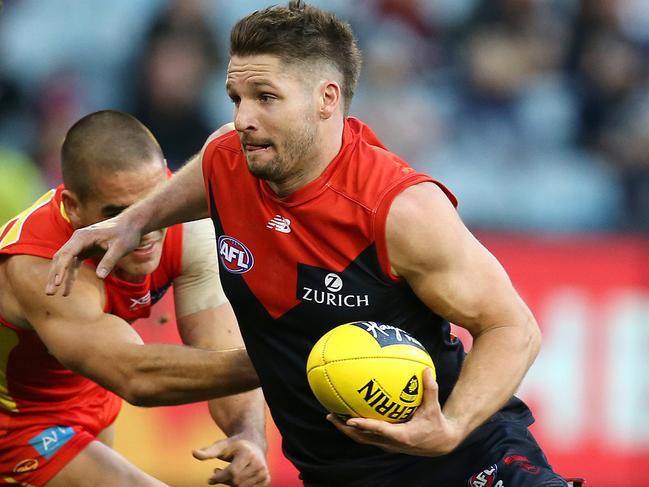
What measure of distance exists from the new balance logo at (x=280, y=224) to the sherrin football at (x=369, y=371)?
582 millimetres

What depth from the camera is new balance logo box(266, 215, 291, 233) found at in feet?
16.8

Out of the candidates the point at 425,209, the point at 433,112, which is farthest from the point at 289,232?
the point at 433,112

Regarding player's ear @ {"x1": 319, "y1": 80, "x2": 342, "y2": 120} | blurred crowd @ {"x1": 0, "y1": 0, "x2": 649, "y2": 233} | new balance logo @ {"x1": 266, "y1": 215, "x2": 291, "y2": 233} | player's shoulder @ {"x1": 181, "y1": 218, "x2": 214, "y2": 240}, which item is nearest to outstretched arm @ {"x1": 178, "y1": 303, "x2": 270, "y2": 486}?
player's shoulder @ {"x1": 181, "y1": 218, "x2": 214, "y2": 240}

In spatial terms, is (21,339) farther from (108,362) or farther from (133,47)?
(133,47)

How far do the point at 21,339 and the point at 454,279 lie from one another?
268 centimetres

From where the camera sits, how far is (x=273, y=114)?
4910 mm

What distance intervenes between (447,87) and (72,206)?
6.03m

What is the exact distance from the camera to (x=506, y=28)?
11.7 m

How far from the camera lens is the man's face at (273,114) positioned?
16.1 ft

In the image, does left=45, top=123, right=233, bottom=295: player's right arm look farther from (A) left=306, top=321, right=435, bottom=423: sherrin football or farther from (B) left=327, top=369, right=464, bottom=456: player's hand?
(B) left=327, top=369, right=464, bottom=456: player's hand

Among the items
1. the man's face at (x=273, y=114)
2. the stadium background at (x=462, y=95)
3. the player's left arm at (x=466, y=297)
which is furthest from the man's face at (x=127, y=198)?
the stadium background at (x=462, y=95)

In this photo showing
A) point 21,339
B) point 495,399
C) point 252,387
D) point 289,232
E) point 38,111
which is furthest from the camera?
point 38,111

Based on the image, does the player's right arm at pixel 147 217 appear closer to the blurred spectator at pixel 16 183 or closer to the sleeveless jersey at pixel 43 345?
the sleeveless jersey at pixel 43 345

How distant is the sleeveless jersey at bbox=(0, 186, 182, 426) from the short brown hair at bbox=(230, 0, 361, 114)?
161 cm
